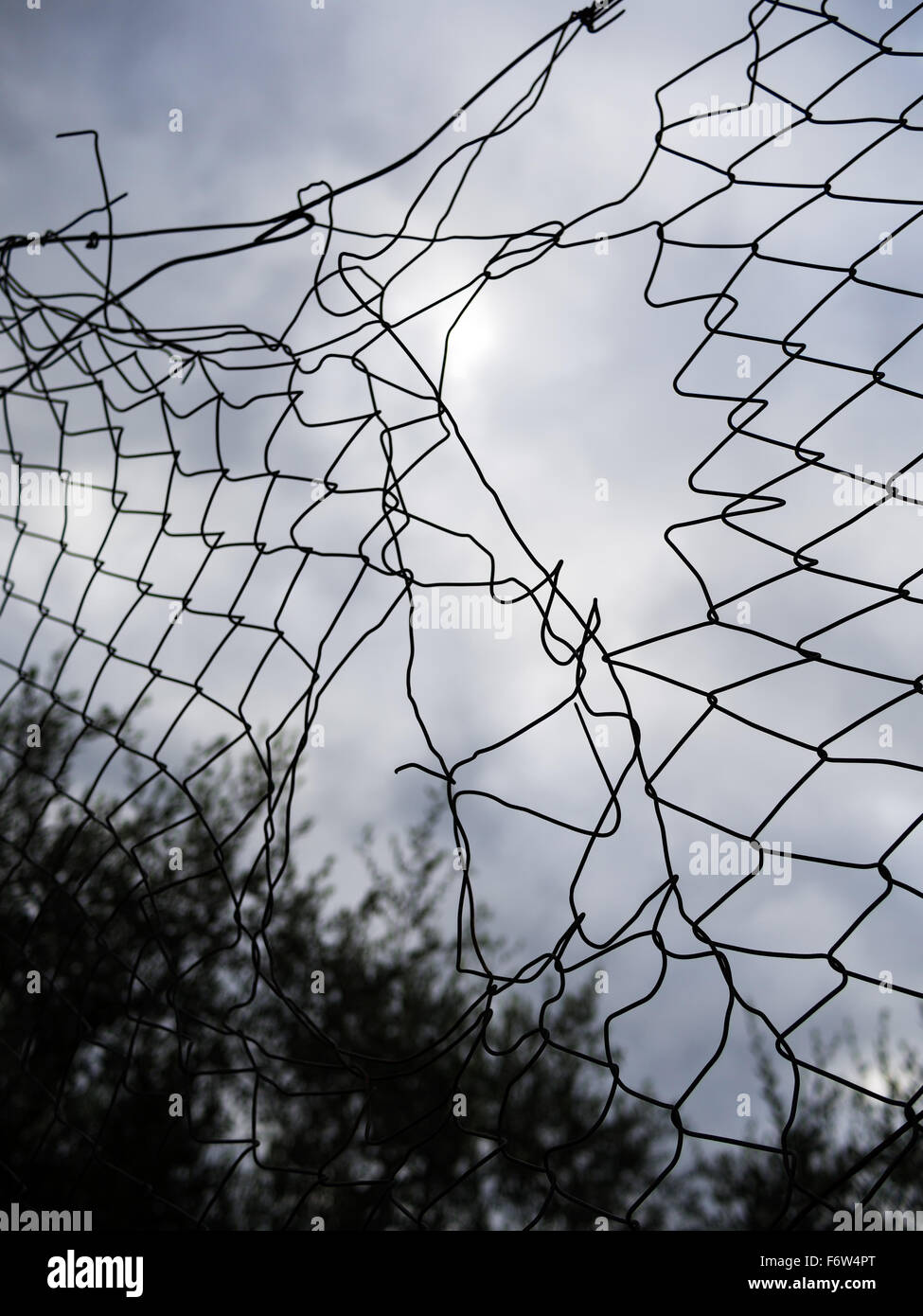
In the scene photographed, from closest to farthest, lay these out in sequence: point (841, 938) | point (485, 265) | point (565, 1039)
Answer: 1. point (841, 938)
2. point (485, 265)
3. point (565, 1039)

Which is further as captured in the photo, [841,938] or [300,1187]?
[300,1187]

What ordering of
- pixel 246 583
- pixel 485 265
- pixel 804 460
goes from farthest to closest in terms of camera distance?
pixel 246 583 < pixel 485 265 < pixel 804 460

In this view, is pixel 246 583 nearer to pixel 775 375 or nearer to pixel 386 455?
pixel 386 455

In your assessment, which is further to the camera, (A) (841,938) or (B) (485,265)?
(B) (485,265)

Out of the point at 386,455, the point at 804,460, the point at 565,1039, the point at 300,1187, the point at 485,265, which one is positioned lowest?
the point at 300,1187

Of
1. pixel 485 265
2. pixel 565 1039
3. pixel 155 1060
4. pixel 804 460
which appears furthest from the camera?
pixel 565 1039

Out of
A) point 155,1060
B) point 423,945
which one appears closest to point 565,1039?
point 423,945

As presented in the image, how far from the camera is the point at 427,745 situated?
62 centimetres

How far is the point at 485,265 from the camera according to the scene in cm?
74
